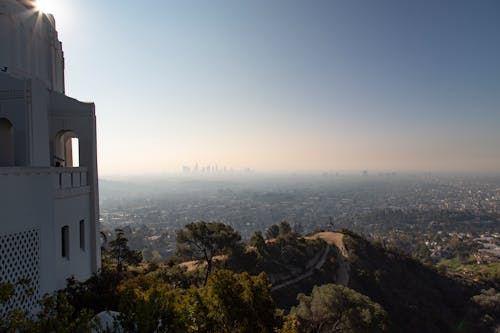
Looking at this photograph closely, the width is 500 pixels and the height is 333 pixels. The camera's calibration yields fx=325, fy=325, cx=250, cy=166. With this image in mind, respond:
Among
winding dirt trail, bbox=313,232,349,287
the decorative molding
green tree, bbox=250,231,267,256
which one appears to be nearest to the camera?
the decorative molding

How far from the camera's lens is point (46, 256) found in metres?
8.42

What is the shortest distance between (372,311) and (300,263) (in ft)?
53.3

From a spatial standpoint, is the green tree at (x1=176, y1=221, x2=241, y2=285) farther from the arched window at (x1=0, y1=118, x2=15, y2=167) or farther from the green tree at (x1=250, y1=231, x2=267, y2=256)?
the arched window at (x1=0, y1=118, x2=15, y2=167)

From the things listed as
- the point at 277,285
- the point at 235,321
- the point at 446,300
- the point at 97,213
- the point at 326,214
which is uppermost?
the point at 97,213

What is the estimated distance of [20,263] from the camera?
25.6 feet

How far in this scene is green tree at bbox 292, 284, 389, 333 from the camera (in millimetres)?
15898

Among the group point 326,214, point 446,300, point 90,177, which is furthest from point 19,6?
point 326,214

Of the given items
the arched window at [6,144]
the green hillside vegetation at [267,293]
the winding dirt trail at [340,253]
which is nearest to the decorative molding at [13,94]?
the arched window at [6,144]

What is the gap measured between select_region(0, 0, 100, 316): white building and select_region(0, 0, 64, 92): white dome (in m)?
0.03

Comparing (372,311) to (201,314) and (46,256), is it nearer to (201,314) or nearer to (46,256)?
(201,314)

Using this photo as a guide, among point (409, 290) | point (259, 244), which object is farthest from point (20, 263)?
point (409, 290)

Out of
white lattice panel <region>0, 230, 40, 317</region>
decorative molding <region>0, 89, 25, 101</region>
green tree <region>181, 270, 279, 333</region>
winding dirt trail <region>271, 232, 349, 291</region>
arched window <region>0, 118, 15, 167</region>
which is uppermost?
decorative molding <region>0, 89, 25, 101</region>

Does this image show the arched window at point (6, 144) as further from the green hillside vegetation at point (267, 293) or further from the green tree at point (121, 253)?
the green tree at point (121, 253)

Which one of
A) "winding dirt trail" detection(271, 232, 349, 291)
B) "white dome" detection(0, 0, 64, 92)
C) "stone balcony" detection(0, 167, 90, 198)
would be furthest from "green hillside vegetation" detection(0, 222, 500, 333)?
"white dome" detection(0, 0, 64, 92)
